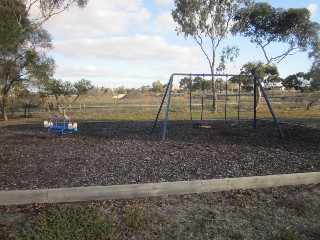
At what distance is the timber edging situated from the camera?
171 inches

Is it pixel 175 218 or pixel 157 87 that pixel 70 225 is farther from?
pixel 157 87

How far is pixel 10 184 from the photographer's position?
5293mm

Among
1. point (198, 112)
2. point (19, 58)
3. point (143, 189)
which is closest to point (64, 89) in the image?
point (19, 58)

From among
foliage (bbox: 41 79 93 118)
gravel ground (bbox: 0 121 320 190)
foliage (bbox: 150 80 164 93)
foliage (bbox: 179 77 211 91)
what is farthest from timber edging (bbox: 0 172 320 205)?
foliage (bbox: 150 80 164 93)

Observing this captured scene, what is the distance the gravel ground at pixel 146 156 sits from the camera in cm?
577

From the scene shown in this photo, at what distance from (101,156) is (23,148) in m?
2.53

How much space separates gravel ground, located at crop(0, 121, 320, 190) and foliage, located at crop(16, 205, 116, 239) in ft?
4.08

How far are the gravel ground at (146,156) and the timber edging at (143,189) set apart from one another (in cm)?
74

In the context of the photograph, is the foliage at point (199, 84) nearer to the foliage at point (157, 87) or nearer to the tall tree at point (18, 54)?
the tall tree at point (18, 54)

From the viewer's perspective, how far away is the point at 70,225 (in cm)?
366

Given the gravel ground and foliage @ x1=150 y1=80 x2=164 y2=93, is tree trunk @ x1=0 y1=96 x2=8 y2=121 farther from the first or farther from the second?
foliage @ x1=150 y1=80 x2=164 y2=93

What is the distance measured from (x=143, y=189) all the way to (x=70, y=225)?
128 cm

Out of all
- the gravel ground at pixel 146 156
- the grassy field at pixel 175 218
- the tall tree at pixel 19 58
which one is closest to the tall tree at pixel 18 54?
the tall tree at pixel 19 58

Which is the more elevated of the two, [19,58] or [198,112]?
[19,58]
